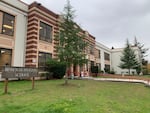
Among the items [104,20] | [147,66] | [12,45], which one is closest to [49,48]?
[12,45]

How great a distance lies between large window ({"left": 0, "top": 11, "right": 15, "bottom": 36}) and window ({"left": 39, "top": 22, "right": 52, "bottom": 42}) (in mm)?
3605

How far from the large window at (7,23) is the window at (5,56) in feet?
5.95

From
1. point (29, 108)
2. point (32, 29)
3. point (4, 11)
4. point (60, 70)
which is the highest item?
point (4, 11)

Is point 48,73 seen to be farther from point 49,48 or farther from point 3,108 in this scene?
point 3,108

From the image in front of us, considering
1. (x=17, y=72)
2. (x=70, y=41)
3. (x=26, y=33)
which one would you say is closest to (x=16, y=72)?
(x=17, y=72)

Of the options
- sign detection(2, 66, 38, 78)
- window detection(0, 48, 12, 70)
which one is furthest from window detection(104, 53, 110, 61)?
sign detection(2, 66, 38, 78)

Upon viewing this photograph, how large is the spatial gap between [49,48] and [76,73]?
830 centimetres

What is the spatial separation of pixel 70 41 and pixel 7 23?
23.7 ft

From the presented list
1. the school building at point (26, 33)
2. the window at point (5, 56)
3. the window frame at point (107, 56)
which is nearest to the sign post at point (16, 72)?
the school building at point (26, 33)

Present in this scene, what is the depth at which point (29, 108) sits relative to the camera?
588 centimetres

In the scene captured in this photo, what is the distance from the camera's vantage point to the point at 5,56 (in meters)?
16.3

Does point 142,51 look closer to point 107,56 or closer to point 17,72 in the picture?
point 107,56

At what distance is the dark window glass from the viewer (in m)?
16.5

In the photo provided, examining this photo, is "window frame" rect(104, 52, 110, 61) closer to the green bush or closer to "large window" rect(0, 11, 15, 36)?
the green bush
